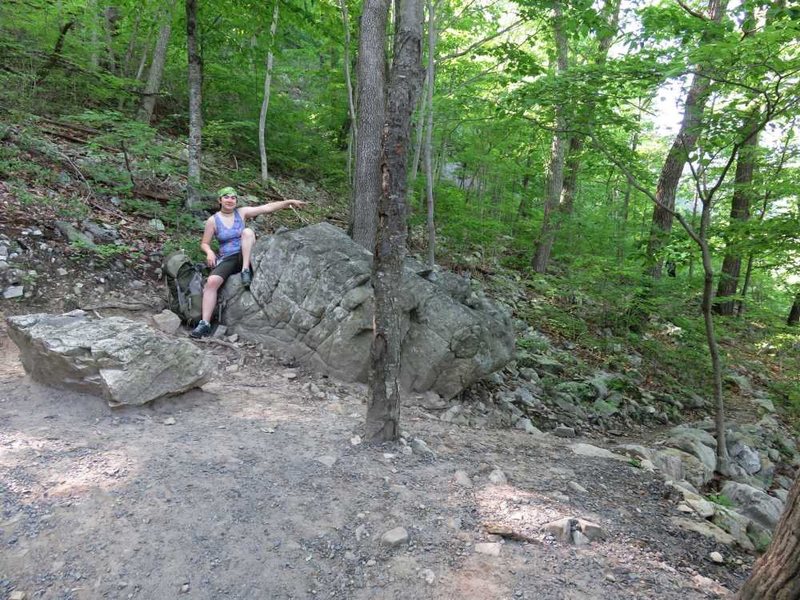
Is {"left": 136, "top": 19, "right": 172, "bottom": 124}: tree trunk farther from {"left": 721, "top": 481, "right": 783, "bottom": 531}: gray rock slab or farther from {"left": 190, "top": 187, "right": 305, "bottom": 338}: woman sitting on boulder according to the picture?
{"left": 721, "top": 481, "right": 783, "bottom": 531}: gray rock slab

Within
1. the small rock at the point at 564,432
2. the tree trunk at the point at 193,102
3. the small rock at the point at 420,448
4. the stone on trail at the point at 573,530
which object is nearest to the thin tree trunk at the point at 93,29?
the tree trunk at the point at 193,102

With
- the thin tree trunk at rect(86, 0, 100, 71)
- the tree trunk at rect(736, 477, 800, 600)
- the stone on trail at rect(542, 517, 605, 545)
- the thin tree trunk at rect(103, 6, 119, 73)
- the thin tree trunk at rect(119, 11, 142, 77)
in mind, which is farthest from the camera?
the thin tree trunk at rect(119, 11, 142, 77)

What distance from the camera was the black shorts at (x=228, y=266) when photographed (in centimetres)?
574

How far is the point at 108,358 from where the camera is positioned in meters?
3.68

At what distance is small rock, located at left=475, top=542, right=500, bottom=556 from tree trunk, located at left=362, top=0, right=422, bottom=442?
4.20ft

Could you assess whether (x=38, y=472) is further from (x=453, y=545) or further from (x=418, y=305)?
(x=418, y=305)

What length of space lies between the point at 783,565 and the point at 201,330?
529 centimetres

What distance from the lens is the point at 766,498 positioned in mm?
4145

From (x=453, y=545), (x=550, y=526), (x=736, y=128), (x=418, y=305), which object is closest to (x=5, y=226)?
(x=418, y=305)

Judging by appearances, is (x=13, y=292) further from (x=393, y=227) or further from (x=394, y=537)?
(x=394, y=537)

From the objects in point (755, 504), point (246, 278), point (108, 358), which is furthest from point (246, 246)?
point (755, 504)

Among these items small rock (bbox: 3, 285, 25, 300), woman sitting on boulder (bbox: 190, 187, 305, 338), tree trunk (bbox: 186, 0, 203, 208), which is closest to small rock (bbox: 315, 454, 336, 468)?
woman sitting on boulder (bbox: 190, 187, 305, 338)

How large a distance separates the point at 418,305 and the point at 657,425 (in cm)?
386

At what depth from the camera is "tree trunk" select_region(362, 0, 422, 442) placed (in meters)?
3.29
